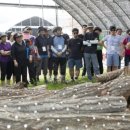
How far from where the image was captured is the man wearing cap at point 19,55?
11059mm

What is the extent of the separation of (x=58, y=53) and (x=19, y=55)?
135 cm

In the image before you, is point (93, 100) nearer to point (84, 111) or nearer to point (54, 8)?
point (84, 111)

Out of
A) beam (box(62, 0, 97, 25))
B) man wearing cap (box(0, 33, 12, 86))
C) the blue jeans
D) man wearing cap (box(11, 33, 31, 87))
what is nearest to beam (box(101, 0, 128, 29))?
beam (box(62, 0, 97, 25))

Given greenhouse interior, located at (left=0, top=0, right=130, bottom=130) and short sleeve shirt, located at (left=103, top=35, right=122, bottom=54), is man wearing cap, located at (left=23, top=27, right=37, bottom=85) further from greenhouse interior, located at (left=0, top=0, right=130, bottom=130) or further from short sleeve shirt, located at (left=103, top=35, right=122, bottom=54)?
short sleeve shirt, located at (left=103, top=35, right=122, bottom=54)

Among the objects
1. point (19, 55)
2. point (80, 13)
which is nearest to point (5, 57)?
point (19, 55)

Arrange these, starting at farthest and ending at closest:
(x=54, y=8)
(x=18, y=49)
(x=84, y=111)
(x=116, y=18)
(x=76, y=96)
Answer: (x=54, y=8), (x=116, y=18), (x=18, y=49), (x=76, y=96), (x=84, y=111)

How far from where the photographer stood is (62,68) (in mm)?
12398

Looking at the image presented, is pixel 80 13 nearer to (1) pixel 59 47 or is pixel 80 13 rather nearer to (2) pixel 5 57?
(1) pixel 59 47

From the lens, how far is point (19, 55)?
11.2 meters

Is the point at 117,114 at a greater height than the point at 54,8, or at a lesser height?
lesser

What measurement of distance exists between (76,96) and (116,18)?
1995 cm

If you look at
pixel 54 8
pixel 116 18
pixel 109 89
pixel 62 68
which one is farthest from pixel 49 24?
pixel 109 89

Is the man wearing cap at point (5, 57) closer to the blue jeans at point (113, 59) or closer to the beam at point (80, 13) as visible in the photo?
the blue jeans at point (113, 59)

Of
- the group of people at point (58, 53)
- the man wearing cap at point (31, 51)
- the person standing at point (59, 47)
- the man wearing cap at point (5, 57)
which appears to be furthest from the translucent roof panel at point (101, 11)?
the man wearing cap at point (5, 57)
